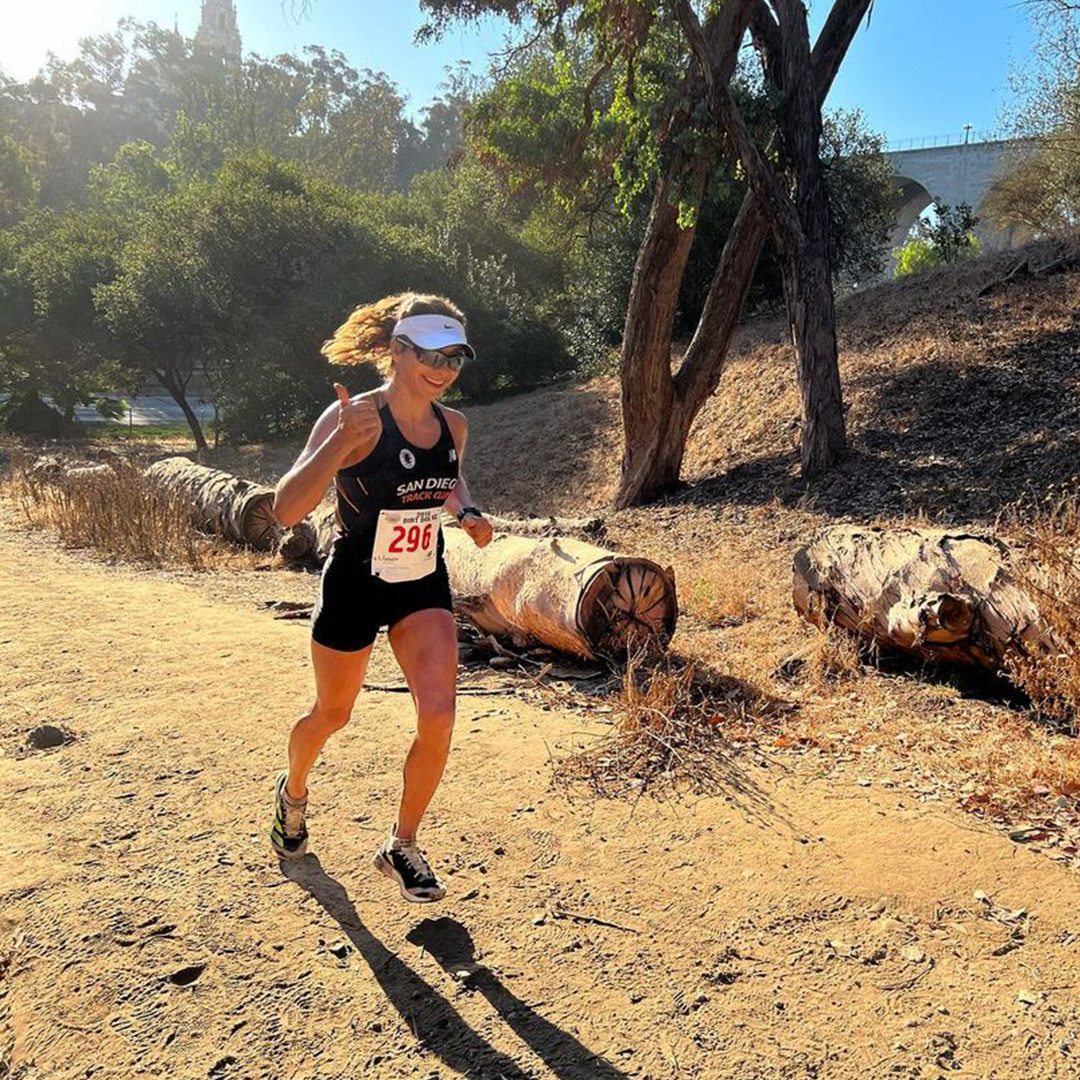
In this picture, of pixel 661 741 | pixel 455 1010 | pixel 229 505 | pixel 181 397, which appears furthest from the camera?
pixel 181 397

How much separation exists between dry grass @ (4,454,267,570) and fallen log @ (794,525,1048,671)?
637 centimetres

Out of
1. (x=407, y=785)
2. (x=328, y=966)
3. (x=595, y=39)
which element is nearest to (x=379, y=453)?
(x=407, y=785)

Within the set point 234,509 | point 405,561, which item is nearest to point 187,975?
point 405,561

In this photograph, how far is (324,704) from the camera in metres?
3.14

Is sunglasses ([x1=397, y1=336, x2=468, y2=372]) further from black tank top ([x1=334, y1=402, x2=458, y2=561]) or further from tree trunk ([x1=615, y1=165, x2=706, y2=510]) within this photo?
tree trunk ([x1=615, y1=165, x2=706, y2=510])

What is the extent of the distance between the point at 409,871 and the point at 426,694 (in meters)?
0.61

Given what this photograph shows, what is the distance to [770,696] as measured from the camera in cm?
499

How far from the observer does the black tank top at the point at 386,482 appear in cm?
297

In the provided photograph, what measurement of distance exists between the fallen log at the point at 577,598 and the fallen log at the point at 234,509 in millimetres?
4336

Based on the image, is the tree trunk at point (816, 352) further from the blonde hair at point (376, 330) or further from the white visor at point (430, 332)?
the white visor at point (430, 332)

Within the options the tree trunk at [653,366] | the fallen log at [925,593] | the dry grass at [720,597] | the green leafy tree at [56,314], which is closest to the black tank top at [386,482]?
the fallen log at [925,593]

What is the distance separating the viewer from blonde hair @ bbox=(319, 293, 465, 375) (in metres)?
3.17

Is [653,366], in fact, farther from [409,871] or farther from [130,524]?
[409,871]

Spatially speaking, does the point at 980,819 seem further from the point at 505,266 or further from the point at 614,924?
the point at 505,266
